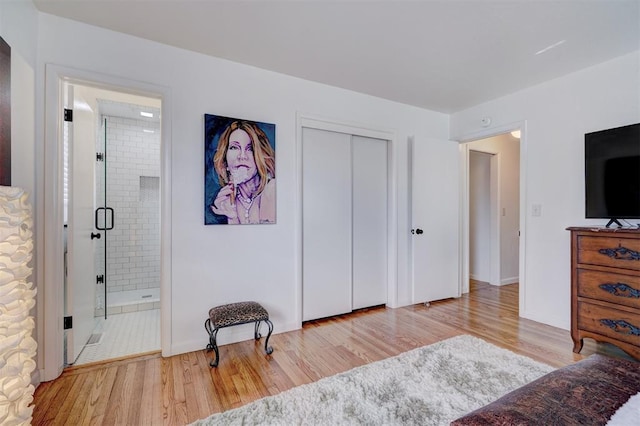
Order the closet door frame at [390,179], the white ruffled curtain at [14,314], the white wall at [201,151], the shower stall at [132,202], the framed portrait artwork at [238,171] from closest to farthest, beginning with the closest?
the white ruffled curtain at [14,314], the white wall at [201,151], the framed portrait artwork at [238,171], the closet door frame at [390,179], the shower stall at [132,202]

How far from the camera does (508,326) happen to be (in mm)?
2879

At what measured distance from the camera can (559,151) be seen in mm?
2854

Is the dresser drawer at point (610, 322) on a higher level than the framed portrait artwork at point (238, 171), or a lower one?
lower

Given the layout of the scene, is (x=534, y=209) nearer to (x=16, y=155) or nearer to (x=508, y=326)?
(x=508, y=326)

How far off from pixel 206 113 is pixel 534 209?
3339mm

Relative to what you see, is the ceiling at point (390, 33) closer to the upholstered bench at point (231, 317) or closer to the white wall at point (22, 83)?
the white wall at point (22, 83)

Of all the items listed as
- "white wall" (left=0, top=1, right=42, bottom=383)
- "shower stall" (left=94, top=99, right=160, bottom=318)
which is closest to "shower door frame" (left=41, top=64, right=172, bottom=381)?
"white wall" (left=0, top=1, right=42, bottom=383)

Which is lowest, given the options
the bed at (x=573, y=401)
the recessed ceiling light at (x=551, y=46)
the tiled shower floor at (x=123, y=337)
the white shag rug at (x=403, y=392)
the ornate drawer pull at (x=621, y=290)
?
the tiled shower floor at (x=123, y=337)

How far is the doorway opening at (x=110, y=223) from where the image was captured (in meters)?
2.20

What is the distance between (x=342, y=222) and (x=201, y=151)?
62.8 inches

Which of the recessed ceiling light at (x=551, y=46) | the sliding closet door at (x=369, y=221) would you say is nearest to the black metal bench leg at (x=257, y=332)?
the sliding closet door at (x=369, y=221)

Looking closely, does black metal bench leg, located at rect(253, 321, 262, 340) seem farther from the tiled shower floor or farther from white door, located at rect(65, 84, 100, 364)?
white door, located at rect(65, 84, 100, 364)

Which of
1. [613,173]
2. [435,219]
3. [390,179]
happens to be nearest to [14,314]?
[390,179]

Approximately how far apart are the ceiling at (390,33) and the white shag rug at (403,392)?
2.41 meters
